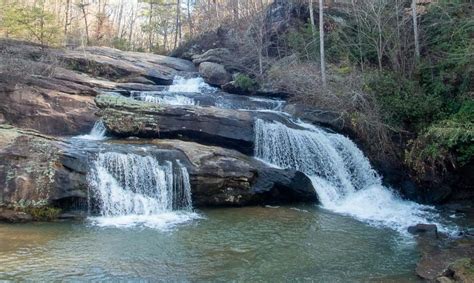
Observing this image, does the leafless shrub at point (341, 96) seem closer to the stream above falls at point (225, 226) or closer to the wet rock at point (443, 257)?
the stream above falls at point (225, 226)

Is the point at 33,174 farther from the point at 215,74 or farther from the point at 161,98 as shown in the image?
the point at 215,74

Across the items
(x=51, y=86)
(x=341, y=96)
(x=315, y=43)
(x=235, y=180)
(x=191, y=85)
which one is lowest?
(x=235, y=180)

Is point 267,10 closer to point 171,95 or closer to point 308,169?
point 171,95

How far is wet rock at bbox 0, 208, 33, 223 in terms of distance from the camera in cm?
958

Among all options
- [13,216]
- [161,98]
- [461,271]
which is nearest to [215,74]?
[161,98]

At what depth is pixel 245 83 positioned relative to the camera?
19766 mm

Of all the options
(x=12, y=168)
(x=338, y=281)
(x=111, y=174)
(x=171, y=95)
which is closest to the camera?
(x=338, y=281)

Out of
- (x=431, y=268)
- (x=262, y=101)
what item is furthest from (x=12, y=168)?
(x=262, y=101)

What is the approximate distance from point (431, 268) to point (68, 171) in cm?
809

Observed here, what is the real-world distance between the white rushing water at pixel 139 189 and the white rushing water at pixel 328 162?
3.56 m

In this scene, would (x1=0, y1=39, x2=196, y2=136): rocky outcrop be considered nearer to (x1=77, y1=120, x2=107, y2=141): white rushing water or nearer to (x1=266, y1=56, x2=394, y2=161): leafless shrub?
(x1=77, y1=120, x2=107, y2=141): white rushing water

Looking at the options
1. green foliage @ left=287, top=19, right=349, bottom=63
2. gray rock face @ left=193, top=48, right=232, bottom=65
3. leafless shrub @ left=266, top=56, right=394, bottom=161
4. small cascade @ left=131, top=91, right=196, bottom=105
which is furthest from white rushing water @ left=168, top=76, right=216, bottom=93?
green foliage @ left=287, top=19, right=349, bottom=63

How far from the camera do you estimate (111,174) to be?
1085 centimetres

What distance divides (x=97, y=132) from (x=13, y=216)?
481 centimetres
